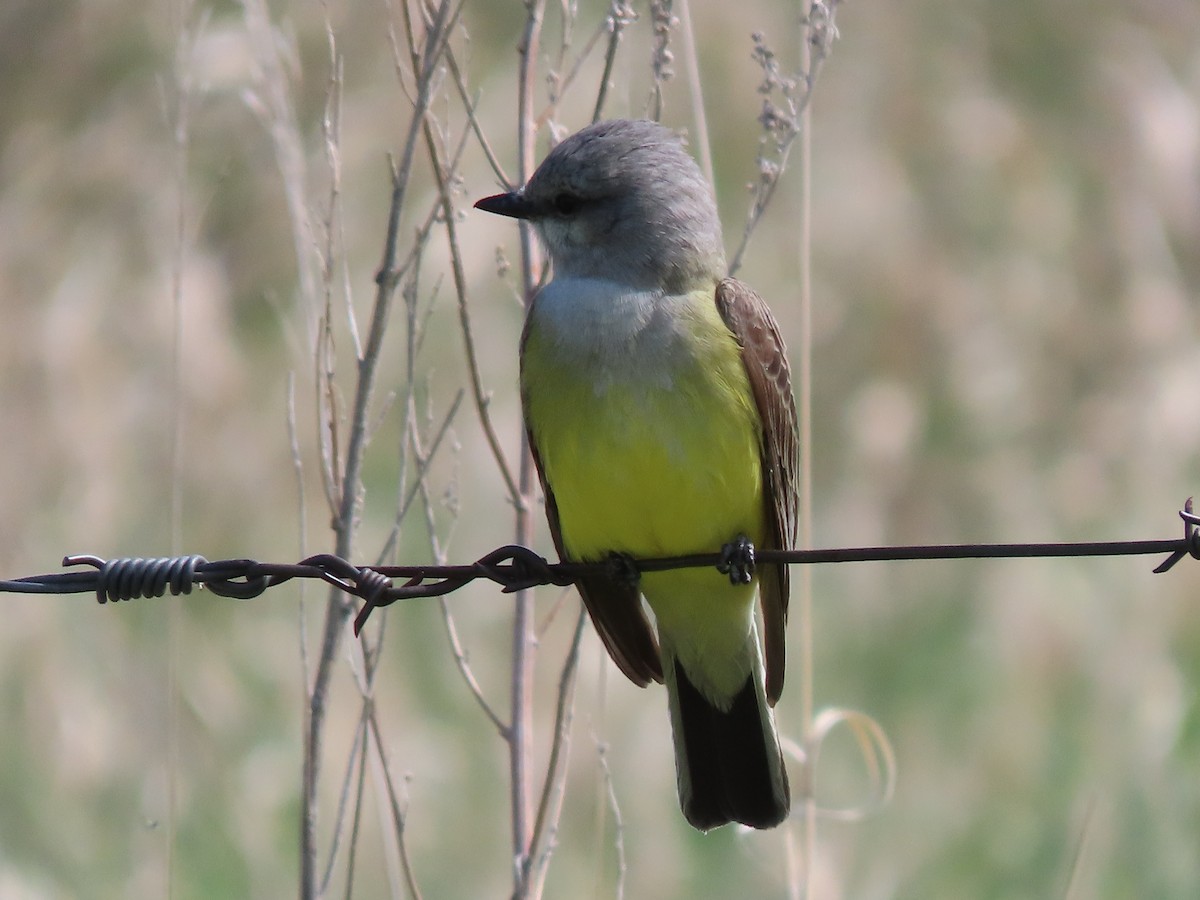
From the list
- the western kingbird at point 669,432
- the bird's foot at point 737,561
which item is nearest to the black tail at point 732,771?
the western kingbird at point 669,432

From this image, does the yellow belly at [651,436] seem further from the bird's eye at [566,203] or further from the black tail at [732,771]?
the black tail at [732,771]

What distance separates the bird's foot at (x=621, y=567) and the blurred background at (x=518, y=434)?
5.77 ft

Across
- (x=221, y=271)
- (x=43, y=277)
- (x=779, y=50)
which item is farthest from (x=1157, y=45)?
(x=43, y=277)

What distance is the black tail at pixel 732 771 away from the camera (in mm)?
3855

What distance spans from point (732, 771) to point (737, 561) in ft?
1.66

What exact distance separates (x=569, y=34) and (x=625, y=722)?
3400mm

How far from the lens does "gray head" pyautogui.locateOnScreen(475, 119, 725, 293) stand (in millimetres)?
3932

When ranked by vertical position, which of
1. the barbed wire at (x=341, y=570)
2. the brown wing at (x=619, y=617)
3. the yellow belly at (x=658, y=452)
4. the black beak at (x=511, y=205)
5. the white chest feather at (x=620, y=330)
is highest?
the black beak at (x=511, y=205)

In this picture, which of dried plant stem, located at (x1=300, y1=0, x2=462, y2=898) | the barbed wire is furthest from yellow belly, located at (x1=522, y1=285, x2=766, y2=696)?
the barbed wire

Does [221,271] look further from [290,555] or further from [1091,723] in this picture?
[1091,723]

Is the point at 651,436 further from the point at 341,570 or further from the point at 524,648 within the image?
the point at 341,570

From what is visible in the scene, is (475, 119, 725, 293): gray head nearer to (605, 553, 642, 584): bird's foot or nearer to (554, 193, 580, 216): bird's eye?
(554, 193, 580, 216): bird's eye

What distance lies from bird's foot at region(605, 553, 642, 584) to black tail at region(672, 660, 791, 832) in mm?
386

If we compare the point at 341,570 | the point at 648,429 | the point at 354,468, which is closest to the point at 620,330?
the point at 648,429
